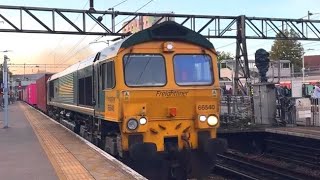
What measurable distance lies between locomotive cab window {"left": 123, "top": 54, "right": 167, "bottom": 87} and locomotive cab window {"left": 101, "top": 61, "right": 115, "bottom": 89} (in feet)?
1.31

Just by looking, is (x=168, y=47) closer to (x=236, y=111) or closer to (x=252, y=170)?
(x=252, y=170)

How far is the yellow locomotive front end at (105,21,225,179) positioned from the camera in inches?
375

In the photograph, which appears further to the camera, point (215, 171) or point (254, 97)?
point (254, 97)

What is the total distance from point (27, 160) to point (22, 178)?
8.09 feet

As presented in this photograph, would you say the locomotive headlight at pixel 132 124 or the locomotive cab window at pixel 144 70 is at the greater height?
the locomotive cab window at pixel 144 70

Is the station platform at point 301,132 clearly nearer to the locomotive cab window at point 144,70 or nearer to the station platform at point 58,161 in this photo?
the locomotive cab window at point 144,70

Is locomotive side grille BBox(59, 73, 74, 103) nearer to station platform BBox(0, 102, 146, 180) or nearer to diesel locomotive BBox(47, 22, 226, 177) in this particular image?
station platform BBox(0, 102, 146, 180)

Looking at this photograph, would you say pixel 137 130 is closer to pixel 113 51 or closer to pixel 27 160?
pixel 113 51

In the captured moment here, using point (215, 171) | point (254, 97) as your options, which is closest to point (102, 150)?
point (215, 171)

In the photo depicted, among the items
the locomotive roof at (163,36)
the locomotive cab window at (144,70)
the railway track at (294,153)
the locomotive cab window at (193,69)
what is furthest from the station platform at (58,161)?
the railway track at (294,153)

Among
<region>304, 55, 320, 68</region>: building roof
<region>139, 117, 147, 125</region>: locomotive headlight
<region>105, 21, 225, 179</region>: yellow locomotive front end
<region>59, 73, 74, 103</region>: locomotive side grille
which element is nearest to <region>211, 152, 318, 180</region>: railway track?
<region>105, 21, 225, 179</region>: yellow locomotive front end

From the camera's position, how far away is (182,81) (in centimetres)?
1009

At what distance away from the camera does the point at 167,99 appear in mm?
9867

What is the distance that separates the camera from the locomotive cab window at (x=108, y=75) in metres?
10.00
